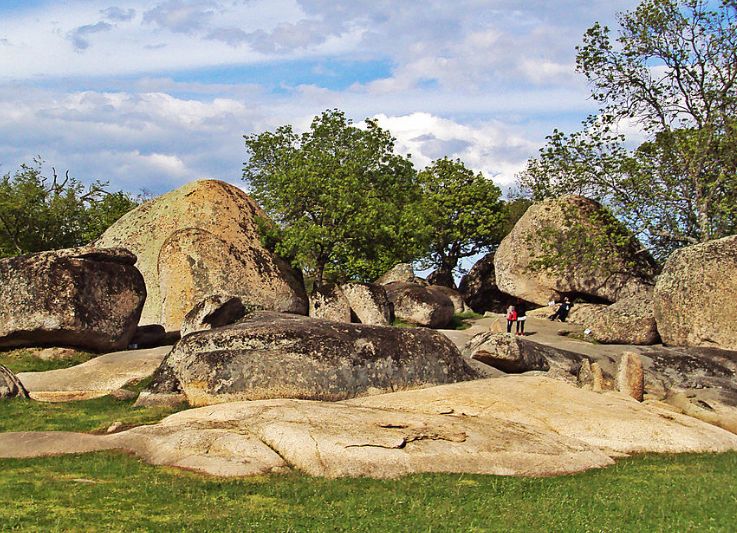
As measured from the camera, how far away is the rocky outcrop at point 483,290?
66688 millimetres

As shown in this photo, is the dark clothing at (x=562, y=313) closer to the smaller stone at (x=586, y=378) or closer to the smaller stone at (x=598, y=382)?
the smaller stone at (x=586, y=378)

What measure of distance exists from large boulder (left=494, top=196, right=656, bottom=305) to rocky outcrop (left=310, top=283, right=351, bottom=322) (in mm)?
12850

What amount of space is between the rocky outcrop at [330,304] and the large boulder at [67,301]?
13.8 meters

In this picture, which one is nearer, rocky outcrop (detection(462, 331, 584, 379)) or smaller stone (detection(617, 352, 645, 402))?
smaller stone (detection(617, 352, 645, 402))

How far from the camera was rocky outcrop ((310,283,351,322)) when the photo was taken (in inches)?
1793

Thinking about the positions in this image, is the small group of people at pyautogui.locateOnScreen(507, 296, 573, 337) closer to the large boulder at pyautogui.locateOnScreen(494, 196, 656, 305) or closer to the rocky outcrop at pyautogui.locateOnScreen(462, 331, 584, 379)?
the large boulder at pyautogui.locateOnScreen(494, 196, 656, 305)

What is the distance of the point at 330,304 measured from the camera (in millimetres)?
45844

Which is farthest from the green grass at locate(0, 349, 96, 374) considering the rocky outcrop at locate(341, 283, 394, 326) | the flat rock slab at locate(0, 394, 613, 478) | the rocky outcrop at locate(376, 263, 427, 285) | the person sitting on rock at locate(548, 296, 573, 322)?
the rocky outcrop at locate(376, 263, 427, 285)

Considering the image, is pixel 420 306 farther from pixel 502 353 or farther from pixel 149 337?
pixel 502 353

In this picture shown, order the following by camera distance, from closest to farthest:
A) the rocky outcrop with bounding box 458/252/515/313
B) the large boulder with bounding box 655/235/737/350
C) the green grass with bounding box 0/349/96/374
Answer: the green grass with bounding box 0/349/96/374 < the large boulder with bounding box 655/235/737/350 < the rocky outcrop with bounding box 458/252/515/313

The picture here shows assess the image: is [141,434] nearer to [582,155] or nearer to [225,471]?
[225,471]

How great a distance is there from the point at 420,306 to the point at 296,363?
28.2m

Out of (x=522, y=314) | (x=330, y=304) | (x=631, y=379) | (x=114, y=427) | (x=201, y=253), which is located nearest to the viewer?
Result: (x=114, y=427)

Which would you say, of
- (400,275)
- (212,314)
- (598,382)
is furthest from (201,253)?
(400,275)
